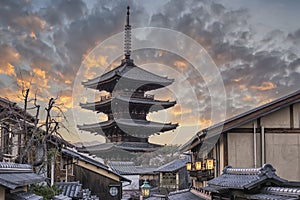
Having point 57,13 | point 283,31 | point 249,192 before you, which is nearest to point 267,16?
point 283,31

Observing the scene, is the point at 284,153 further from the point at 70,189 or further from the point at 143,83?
the point at 143,83

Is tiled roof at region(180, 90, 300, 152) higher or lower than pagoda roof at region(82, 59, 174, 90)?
lower

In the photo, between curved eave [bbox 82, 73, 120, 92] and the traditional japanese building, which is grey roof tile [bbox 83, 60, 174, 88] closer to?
curved eave [bbox 82, 73, 120, 92]

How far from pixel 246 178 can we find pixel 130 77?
1019 inches

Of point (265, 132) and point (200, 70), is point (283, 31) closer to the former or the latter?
point (265, 132)

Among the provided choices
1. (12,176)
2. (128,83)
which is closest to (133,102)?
(128,83)

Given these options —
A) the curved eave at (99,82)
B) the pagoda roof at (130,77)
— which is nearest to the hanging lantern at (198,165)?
the curved eave at (99,82)

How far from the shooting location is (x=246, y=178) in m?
9.96

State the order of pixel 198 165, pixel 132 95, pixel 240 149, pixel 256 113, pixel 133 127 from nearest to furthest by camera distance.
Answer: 1. pixel 256 113
2. pixel 240 149
3. pixel 198 165
4. pixel 133 127
5. pixel 132 95

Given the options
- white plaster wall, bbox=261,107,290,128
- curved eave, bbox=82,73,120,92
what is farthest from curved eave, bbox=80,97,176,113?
white plaster wall, bbox=261,107,290,128

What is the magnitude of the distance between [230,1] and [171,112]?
21.3 meters

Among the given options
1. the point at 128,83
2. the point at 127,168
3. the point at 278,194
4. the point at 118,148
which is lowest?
the point at 127,168

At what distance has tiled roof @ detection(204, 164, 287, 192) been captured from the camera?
918cm

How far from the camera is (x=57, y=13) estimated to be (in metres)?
22.6
